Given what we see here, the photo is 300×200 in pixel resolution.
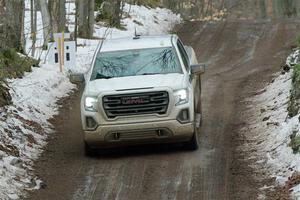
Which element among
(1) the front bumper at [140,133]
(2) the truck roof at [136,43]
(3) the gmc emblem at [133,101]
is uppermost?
(2) the truck roof at [136,43]

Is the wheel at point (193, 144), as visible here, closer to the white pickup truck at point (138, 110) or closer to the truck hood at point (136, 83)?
the white pickup truck at point (138, 110)

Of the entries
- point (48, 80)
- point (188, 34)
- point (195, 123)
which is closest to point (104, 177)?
point (195, 123)

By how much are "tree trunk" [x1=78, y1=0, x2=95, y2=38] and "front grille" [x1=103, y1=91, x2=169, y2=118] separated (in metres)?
16.4

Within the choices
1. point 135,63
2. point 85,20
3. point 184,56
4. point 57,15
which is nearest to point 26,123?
point 135,63

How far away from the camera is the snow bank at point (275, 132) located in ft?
30.3

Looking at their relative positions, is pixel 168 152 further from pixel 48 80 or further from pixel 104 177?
pixel 48 80

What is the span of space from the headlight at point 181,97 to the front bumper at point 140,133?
324mm

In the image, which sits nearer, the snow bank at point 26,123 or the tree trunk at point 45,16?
the snow bank at point 26,123

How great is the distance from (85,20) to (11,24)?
28.6 ft

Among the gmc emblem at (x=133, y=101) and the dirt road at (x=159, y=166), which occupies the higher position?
the gmc emblem at (x=133, y=101)

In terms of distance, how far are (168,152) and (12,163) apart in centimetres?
259

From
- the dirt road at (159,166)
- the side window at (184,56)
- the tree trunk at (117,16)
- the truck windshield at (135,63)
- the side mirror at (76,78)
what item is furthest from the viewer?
the tree trunk at (117,16)

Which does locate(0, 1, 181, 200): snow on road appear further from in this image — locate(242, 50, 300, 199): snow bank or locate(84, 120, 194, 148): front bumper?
locate(242, 50, 300, 199): snow bank

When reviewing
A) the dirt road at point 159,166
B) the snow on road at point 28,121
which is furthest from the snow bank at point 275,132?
the snow on road at point 28,121
